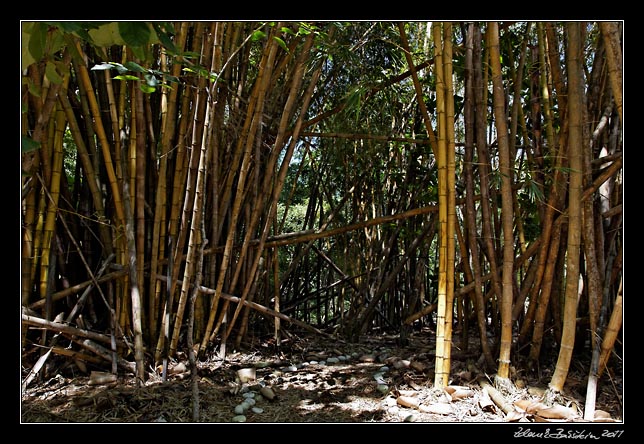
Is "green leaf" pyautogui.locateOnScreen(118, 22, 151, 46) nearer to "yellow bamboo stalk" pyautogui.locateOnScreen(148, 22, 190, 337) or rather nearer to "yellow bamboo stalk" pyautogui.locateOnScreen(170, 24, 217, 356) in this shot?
"yellow bamboo stalk" pyautogui.locateOnScreen(170, 24, 217, 356)

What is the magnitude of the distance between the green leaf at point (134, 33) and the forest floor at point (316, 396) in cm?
125

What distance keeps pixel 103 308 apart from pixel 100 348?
33 centimetres

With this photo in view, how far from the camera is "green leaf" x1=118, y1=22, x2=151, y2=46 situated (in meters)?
1.11

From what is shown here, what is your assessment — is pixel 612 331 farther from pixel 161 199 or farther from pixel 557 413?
pixel 161 199

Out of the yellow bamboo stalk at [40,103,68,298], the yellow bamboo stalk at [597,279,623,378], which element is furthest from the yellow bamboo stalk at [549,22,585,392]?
the yellow bamboo stalk at [40,103,68,298]

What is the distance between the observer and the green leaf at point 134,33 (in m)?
1.11

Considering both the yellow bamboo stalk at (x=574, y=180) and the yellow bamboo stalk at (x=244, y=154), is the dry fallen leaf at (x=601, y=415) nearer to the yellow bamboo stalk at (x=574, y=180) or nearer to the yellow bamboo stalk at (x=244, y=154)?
the yellow bamboo stalk at (x=574, y=180)

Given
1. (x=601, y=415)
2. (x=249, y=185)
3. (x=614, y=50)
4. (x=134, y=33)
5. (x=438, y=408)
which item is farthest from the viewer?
(x=249, y=185)

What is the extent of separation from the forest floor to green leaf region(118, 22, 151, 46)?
4.10 ft

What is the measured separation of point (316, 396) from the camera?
213 centimetres

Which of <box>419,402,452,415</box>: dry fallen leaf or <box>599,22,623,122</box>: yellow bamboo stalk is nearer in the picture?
<box>599,22,623,122</box>: yellow bamboo stalk

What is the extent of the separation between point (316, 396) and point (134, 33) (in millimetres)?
1619

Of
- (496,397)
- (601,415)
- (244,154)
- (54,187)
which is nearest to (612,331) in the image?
(601,415)

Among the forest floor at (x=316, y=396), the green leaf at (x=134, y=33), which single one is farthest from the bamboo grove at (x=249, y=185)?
the green leaf at (x=134, y=33)
